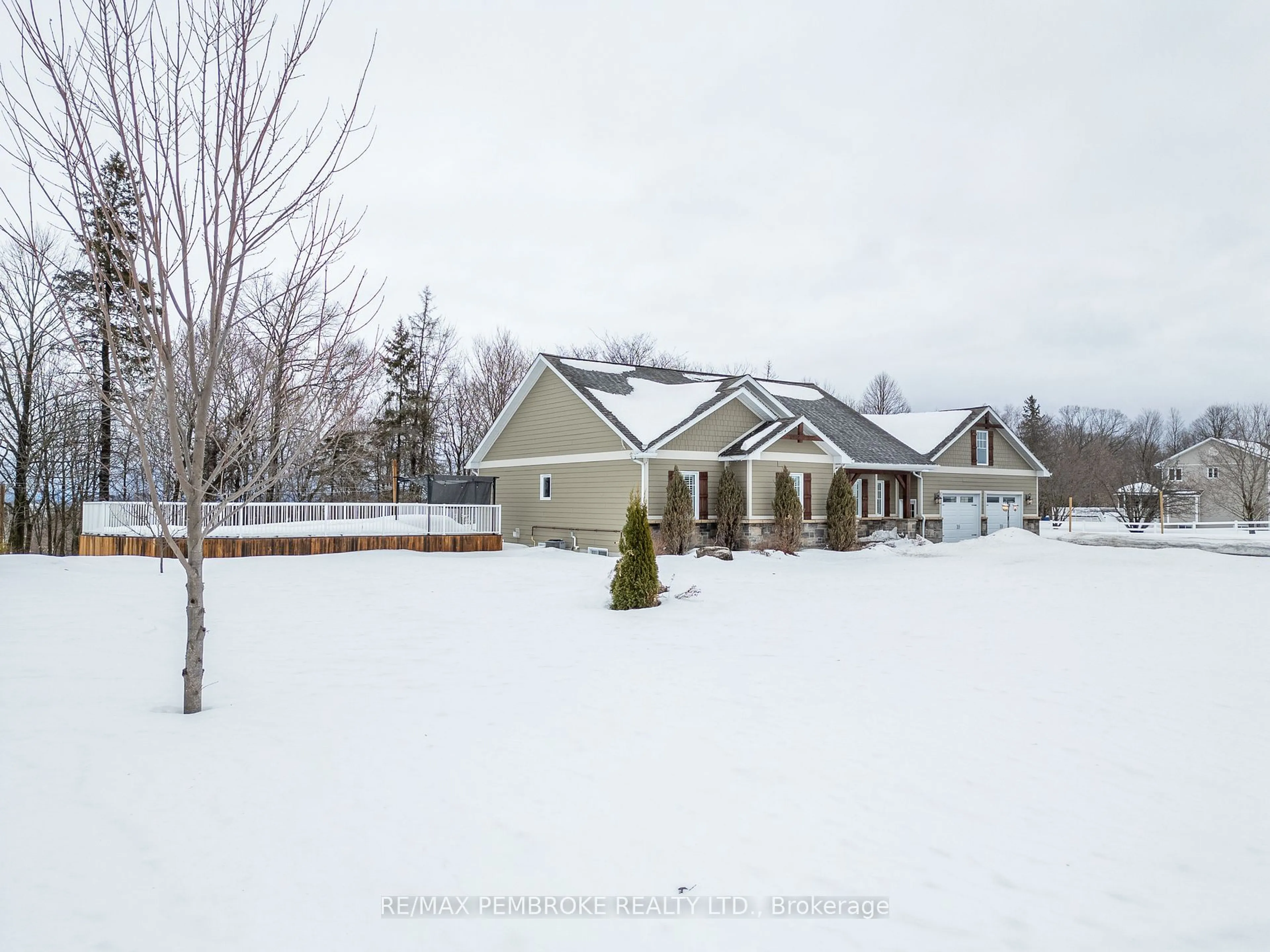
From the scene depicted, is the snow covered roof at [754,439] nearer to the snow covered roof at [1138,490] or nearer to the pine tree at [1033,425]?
the snow covered roof at [1138,490]

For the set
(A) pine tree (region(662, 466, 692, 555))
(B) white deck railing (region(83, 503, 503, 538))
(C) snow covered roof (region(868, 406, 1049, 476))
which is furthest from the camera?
(C) snow covered roof (region(868, 406, 1049, 476))

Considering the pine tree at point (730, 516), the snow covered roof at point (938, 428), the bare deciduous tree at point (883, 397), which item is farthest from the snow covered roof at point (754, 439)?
the bare deciduous tree at point (883, 397)

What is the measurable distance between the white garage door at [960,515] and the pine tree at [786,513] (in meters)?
9.07

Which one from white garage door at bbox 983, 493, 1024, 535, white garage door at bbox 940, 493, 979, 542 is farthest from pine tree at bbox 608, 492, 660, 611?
white garage door at bbox 983, 493, 1024, 535

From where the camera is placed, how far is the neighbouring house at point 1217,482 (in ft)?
126

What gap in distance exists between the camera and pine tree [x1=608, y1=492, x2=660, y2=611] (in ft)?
38.3

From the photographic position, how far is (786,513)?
2109 centimetres

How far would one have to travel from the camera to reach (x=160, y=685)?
642 centimetres

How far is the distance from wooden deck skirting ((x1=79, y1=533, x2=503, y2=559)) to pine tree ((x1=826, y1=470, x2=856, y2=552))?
11043mm

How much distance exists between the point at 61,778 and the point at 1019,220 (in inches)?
928

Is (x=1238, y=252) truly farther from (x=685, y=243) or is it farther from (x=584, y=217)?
(x=584, y=217)

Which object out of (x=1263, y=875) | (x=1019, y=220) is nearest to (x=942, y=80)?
(x=1019, y=220)

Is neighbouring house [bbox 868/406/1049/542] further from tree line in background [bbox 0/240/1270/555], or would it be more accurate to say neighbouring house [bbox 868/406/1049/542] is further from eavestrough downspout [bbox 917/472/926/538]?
tree line in background [bbox 0/240/1270/555]

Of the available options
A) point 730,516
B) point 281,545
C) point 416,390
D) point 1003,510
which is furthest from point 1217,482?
point 281,545
